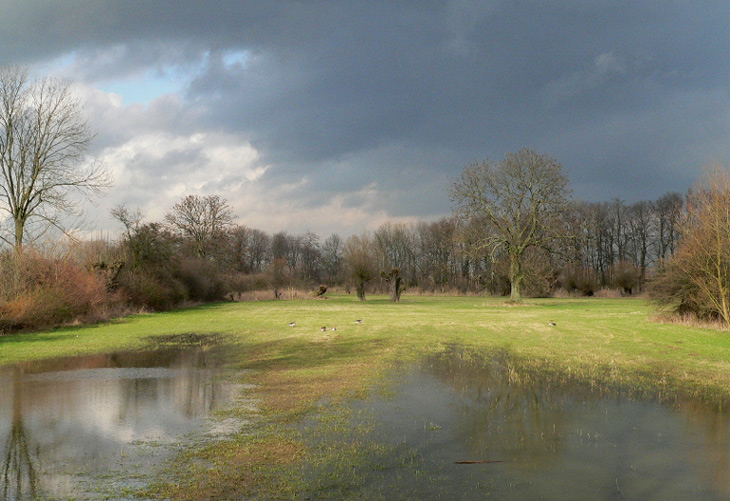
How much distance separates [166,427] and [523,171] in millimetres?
36379

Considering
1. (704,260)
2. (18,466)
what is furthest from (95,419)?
(704,260)

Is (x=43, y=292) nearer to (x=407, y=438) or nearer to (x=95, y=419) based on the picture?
(x=95, y=419)

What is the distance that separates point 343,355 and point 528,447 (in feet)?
28.5

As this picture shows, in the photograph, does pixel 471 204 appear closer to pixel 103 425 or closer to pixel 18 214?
pixel 18 214

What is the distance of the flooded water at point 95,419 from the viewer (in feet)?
19.5

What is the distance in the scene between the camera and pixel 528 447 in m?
7.06

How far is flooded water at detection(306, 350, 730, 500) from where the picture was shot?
5.70 m

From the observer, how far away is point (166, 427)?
800 centimetres

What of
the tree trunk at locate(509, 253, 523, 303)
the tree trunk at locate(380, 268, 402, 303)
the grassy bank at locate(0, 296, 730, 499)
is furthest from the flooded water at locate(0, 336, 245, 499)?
the tree trunk at locate(380, 268, 402, 303)

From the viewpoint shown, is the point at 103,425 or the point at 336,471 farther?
the point at 103,425

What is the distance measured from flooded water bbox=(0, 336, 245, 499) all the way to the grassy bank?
81 cm

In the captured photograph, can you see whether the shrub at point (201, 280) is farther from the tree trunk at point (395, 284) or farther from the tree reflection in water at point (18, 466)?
the tree reflection in water at point (18, 466)

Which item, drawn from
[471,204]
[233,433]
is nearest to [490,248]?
[471,204]

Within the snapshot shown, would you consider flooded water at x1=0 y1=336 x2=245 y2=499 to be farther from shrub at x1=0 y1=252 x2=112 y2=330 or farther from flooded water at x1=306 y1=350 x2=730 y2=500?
shrub at x1=0 y1=252 x2=112 y2=330
